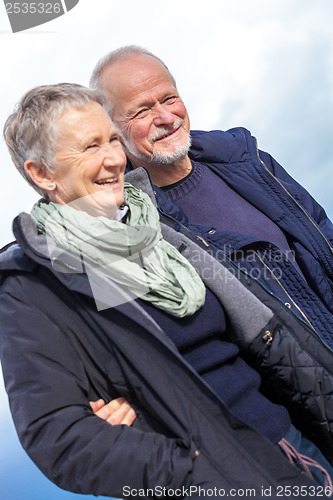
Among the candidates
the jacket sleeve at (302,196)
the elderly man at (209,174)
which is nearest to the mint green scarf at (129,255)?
the elderly man at (209,174)

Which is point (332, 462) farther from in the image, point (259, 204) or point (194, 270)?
point (259, 204)

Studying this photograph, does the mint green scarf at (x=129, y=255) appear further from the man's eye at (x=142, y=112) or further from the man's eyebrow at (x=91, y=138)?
the man's eye at (x=142, y=112)

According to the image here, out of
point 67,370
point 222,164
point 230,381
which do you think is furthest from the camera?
point 222,164

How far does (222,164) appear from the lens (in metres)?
2.68

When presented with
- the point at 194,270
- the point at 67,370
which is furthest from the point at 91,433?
the point at 194,270

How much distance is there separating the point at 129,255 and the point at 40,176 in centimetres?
41

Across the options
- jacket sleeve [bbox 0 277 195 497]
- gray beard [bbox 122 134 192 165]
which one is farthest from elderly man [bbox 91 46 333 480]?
jacket sleeve [bbox 0 277 195 497]

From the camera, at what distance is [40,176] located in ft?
5.56

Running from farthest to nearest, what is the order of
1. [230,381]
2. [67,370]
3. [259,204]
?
1. [259,204]
2. [230,381]
3. [67,370]

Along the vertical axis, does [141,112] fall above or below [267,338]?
above

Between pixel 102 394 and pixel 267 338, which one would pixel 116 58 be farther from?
pixel 102 394

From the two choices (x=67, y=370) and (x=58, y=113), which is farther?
(x=58, y=113)

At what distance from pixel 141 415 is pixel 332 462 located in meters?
0.76

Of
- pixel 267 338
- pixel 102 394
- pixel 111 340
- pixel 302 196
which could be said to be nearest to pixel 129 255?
pixel 111 340
